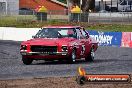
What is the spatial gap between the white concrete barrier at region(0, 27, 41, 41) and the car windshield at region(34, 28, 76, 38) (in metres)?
18.5

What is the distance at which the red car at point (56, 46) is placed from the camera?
64.4 ft

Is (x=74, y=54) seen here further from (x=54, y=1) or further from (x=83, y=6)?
(x=54, y=1)

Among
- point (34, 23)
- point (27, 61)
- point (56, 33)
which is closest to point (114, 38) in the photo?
point (56, 33)

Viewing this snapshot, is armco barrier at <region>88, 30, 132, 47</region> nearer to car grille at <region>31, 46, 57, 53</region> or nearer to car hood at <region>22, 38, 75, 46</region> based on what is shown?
car hood at <region>22, 38, 75, 46</region>

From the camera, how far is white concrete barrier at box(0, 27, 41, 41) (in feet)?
131

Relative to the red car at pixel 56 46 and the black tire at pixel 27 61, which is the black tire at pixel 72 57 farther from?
the black tire at pixel 27 61

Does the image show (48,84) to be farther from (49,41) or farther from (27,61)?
(27,61)

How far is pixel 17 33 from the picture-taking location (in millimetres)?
41188

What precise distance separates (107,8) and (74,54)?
61.7 m

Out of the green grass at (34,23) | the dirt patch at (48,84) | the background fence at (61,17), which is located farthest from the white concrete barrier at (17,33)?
the dirt patch at (48,84)

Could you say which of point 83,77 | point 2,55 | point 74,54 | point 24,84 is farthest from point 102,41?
point 83,77

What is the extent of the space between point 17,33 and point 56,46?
21.9 m

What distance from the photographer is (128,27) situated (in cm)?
4741

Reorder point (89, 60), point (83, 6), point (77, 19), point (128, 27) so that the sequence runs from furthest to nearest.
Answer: point (83, 6) → point (77, 19) → point (128, 27) → point (89, 60)
